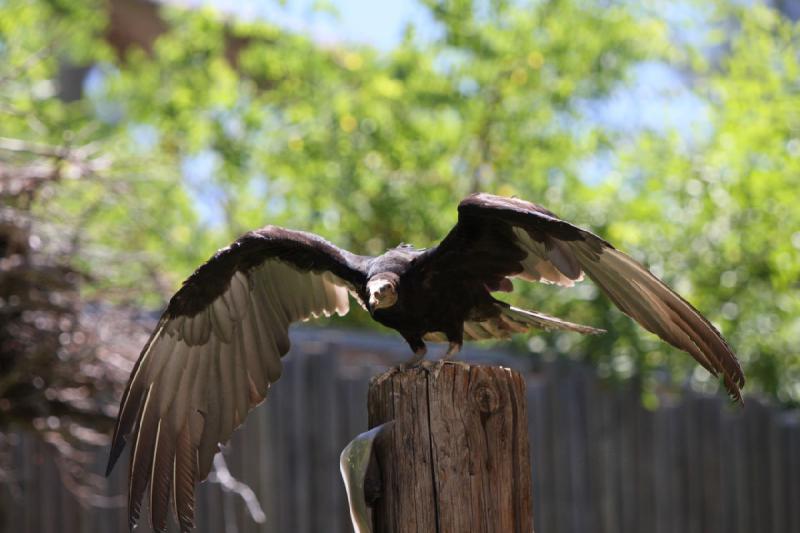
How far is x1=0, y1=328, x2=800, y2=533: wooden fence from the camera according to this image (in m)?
6.05

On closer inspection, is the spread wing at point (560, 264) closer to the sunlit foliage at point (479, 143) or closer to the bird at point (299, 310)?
the bird at point (299, 310)

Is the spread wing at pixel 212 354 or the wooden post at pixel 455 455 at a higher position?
the spread wing at pixel 212 354

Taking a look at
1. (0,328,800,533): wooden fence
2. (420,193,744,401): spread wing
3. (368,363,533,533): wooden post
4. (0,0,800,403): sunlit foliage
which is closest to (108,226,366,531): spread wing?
(420,193,744,401): spread wing

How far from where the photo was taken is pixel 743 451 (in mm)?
7152

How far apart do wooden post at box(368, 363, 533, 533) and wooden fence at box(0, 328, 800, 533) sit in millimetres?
3151

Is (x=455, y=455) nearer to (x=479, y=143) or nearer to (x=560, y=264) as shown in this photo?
(x=560, y=264)

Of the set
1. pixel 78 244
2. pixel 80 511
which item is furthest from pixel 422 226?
pixel 78 244

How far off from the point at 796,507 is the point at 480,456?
4.97 m

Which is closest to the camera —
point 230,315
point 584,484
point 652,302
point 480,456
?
point 480,456

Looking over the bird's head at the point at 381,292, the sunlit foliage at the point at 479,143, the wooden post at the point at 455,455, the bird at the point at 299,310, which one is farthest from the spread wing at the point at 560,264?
the sunlit foliage at the point at 479,143

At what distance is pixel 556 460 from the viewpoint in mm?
6613

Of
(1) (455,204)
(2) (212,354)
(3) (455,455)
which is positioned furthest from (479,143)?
(3) (455,455)

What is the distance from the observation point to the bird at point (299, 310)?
10.7 feet

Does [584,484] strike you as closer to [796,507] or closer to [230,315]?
[796,507]
